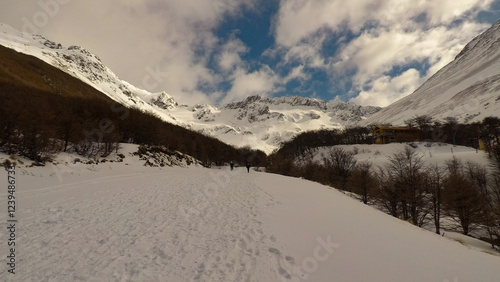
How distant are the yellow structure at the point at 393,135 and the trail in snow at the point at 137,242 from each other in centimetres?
10552

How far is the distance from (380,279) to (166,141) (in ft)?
162

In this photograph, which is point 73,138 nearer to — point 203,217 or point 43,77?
point 203,217

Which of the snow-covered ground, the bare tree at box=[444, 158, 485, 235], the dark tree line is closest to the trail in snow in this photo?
the snow-covered ground

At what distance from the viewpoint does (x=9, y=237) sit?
4.97 m

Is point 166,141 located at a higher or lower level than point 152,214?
higher

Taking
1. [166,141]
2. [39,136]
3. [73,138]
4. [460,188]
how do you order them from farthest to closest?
1. [166,141]
2. [460,188]
3. [73,138]
4. [39,136]

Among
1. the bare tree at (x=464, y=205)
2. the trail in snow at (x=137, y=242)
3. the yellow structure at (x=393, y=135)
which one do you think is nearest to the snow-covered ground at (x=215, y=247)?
the trail in snow at (x=137, y=242)

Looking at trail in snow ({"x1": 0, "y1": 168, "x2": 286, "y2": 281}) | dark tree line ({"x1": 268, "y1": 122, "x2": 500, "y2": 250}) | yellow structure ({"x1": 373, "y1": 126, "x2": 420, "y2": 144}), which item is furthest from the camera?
Result: yellow structure ({"x1": 373, "y1": 126, "x2": 420, "y2": 144})

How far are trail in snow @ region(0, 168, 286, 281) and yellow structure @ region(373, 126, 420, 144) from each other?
106m

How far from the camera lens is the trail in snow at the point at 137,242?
3.75 metres

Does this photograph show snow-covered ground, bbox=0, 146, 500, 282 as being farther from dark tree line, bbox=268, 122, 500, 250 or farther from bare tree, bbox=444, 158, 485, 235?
bare tree, bbox=444, 158, 485, 235

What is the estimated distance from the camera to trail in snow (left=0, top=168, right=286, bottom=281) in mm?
3754

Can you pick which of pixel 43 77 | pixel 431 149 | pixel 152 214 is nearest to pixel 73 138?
pixel 152 214

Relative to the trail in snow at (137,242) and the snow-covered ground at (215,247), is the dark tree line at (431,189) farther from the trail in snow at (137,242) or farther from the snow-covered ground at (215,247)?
the trail in snow at (137,242)
